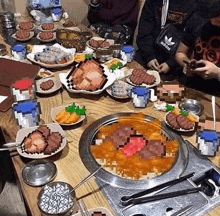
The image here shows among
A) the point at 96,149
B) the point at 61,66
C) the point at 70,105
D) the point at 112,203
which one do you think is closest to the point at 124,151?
the point at 96,149

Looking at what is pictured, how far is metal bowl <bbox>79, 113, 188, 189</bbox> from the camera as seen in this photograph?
129 centimetres

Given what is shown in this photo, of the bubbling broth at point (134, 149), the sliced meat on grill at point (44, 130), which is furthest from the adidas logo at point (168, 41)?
the sliced meat on grill at point (44, 130)

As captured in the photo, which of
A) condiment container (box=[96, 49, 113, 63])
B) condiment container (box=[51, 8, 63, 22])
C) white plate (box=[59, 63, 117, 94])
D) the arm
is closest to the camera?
white plate (box=[59, 63, 117, 94])

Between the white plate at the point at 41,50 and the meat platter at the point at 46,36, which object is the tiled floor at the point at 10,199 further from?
the meat platter at the point at 46,36

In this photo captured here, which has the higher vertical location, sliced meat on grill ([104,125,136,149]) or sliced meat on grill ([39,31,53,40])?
sliced meat on grill ([104,125,136,149])

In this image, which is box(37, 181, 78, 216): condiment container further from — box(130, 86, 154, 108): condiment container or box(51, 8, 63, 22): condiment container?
box(51, 8, 63, 22): condiment container

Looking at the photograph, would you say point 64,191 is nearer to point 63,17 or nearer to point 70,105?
point 70,105

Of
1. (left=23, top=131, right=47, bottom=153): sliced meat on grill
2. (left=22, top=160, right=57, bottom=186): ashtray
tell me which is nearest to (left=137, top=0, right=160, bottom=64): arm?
(left=23, top=131, right=47, bottom=153): sliced meat on grill

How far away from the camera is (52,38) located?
2508 mm

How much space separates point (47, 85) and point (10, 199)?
3.23ft

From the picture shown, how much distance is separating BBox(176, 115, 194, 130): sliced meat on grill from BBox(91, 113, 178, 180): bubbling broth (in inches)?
3.9

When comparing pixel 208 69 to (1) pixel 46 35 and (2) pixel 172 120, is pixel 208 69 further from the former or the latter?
(1) pixel 46 35

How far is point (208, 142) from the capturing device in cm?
141

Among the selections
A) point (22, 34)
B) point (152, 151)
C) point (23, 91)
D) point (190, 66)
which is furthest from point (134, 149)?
point (22, 34)
